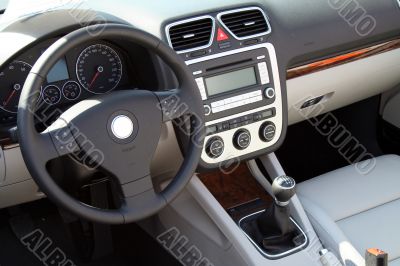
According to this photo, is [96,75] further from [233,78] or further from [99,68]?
[233,78]

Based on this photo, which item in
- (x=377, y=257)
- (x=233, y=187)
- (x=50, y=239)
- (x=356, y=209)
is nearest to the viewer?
(x=377, y=257)

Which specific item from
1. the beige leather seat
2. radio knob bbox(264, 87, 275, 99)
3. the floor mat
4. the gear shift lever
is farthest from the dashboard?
the floor mat

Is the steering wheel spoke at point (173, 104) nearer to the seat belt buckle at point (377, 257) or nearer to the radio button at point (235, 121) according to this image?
the radio button at point (235, 121)

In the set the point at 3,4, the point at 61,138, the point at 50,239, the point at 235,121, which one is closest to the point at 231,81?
the point at 235,121

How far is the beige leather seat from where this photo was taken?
1.69 m

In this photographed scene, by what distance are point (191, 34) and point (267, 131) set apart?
1.18 ft

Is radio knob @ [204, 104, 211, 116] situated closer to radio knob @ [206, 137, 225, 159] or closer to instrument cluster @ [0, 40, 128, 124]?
radio knob @ [206, 137, 225, 159]

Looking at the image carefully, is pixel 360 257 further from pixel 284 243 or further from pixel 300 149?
pixel 300 149

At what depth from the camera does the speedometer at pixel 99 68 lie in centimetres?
163

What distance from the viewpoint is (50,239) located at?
2.34m

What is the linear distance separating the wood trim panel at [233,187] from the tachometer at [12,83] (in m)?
0.59

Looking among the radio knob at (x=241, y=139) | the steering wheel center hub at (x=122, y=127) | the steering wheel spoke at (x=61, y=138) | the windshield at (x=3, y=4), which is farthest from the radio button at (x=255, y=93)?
the windshield at (x=3, y=4)

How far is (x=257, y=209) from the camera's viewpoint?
6.14ft

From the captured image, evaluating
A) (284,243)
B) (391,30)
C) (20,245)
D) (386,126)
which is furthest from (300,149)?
(20,245)
